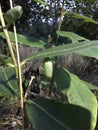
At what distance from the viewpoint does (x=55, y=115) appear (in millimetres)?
848

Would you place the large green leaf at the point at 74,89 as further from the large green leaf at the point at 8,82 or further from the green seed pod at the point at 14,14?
the green seed pod at the point at 14,14

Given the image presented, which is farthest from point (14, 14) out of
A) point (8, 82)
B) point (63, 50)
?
point (8, 82)

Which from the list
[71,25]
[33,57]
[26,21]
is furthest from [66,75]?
[26,21]

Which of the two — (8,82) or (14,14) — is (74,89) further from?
(14,14)

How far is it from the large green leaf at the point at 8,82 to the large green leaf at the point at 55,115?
0.65ft

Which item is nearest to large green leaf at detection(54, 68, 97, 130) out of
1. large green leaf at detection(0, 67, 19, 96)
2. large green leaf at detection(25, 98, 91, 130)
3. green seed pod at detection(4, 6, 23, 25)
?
large green leaf at detection(0, 67, 19, 96)

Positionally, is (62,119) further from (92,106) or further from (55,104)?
(92,106)

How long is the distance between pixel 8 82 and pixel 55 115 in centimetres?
34

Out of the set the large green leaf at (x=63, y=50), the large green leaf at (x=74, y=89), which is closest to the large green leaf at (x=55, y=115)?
the large green leaf at (x=63, y=50)

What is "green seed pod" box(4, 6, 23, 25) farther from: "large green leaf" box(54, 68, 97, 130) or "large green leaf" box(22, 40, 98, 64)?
"large green leaf" box(54, 68, 97, 130)

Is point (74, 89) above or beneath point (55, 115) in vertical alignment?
beneath

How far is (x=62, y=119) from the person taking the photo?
829 mm

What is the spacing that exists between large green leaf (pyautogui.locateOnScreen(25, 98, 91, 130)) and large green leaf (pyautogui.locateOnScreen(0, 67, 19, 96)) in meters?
0.20

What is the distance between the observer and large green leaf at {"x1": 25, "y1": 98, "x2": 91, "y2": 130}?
2.60 ft
